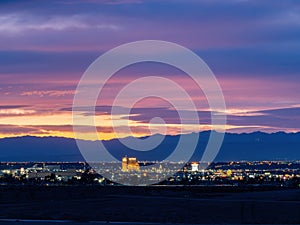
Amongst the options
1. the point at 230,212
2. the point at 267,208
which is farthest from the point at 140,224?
the point at 267,208

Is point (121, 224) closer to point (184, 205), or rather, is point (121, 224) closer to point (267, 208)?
point (267, 208)

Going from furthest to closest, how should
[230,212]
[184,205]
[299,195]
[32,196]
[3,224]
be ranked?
[32,196] → [299,195] → [184,205] → [230,212] → [3,224]

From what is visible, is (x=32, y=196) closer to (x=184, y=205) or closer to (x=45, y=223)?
(x=184, y=205)

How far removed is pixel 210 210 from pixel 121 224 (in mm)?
32916

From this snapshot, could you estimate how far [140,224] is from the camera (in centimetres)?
3938

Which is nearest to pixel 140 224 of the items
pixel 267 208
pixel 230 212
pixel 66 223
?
pixel 66 223

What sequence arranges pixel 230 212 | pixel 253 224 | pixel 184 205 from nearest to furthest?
pixel 253 224 < pixel 230 212 < pixel 184 205

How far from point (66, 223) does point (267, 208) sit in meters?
35.6

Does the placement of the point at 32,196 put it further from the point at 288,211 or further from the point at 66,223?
the point at 66,223

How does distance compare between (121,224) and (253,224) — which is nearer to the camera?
(121,224)

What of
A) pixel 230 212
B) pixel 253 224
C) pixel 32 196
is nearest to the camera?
pixel 253 224

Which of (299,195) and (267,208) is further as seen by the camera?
(299,195)

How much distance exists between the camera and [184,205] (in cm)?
7900

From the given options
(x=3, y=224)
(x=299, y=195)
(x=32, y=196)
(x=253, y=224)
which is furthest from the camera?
(x=32, y=196)
